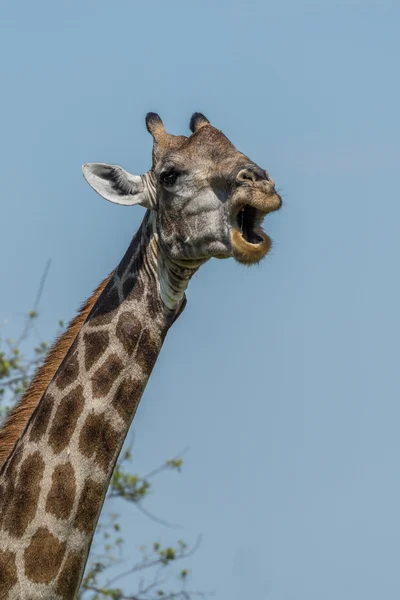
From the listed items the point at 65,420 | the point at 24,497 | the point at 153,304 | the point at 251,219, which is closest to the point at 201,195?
the point at 251,219

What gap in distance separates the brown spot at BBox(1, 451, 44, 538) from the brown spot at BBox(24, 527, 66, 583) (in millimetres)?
124

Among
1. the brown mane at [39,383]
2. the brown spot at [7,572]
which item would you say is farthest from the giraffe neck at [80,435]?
the brown mane at [39,383]

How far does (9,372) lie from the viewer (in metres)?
15.9

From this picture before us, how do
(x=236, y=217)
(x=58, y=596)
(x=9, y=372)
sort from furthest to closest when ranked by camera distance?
(x=9, y=372) → (x=236, y=217) → (x=58, y=596)

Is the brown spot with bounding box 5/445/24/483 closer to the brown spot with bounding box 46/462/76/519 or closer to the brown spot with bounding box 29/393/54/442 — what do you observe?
the brown spot with bounding box 29/393/54/442

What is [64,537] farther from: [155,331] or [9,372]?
[9,372]

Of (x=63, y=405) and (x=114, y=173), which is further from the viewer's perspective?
(x=114, y=173)

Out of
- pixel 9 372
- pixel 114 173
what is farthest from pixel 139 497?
pixel 114 173

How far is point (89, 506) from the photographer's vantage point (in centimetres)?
1045

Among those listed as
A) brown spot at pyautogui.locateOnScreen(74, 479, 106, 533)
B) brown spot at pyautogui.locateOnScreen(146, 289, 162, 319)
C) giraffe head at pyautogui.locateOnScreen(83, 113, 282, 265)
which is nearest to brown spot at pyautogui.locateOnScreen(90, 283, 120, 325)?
brown spot at pyautogui.locateOnScreen(146, 289, 162, 319)

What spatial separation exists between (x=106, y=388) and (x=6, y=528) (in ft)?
3.75

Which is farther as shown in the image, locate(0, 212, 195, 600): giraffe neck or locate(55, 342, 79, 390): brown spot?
locate(55, 342, 79, 390): brown spot

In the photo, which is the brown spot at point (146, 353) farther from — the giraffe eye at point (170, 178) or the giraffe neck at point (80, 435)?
the giraffe eye at point (170, 178)

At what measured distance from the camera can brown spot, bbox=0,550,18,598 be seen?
10.2 metres
